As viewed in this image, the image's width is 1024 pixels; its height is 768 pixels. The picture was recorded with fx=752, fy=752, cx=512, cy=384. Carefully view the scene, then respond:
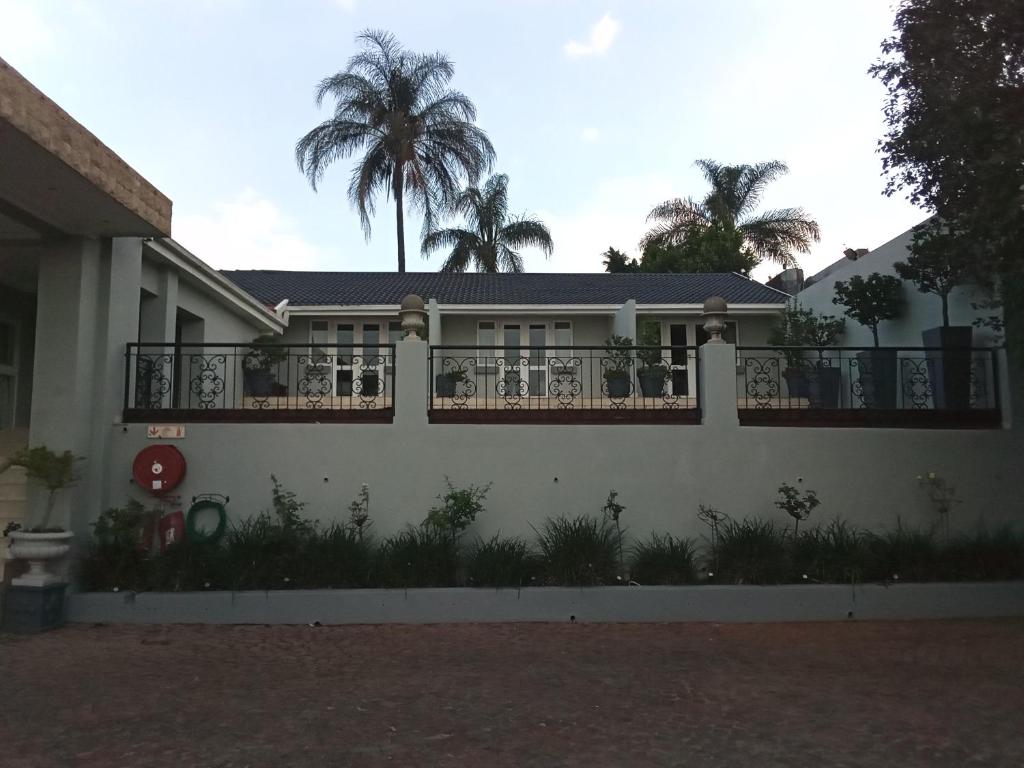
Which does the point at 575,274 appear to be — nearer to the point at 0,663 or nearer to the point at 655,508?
the point at 655,508

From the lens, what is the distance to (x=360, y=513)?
805 centimetres

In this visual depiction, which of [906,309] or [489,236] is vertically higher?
[489,236]

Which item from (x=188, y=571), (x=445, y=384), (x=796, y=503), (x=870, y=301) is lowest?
(x=188, y=571)

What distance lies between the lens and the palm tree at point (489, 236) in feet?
89.4

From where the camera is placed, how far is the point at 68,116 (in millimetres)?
5891

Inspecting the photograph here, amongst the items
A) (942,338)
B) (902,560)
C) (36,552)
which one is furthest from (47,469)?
(942,338)

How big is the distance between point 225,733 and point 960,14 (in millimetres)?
7836

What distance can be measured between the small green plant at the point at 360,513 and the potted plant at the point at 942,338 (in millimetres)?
6475

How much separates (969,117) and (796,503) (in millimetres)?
3928

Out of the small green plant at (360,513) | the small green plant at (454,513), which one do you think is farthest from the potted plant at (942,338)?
the small green plant at (360,513)

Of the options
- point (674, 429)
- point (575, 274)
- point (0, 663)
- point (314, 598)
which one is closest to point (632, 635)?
point (674, 429)

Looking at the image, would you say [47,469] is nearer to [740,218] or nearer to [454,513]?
[454,513]

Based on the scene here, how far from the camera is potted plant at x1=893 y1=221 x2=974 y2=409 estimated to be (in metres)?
8.31

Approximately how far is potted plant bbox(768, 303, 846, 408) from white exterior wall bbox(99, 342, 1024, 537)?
1124 millimetres
